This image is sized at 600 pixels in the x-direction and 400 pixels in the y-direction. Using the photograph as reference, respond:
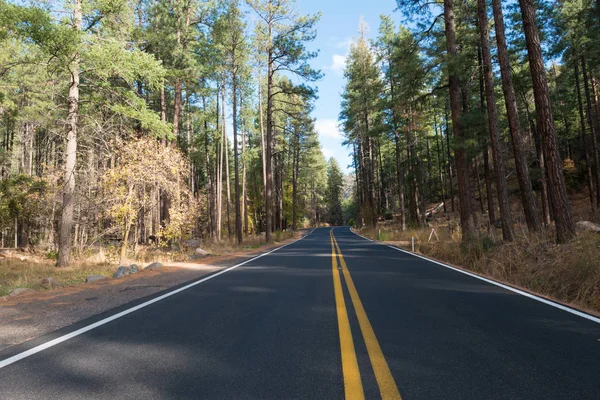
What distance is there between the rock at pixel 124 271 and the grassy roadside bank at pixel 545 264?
33.1ft

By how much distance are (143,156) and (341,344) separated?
1225 centimetres

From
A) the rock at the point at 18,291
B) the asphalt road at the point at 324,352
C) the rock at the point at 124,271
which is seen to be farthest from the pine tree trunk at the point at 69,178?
the asphalt road at the point at 324,352

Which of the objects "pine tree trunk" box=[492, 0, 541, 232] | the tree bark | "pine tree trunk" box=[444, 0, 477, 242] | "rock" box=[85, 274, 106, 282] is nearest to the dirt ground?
"rock" box=[85, 274, 106, 282]

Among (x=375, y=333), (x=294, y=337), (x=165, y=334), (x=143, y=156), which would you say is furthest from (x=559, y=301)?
(x=143, y=156)

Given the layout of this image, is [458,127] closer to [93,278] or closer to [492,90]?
[492,90]

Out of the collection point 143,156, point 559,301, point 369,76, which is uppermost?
point 369,76

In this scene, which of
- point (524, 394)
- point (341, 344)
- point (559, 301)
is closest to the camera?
point (524, 394)

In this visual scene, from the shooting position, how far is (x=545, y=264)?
7.21m

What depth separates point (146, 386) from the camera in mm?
2689

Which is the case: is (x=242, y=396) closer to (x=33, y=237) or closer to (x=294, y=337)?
(x=294, y=337)

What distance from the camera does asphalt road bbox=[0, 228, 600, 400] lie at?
2609 mm

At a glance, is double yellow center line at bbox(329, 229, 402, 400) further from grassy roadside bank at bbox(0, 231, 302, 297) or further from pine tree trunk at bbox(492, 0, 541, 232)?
pine tree trunk at bbox(492, 0, 541, 232)

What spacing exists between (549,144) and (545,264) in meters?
3.89

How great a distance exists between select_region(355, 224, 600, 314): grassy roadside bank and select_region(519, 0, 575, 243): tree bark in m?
0.50
